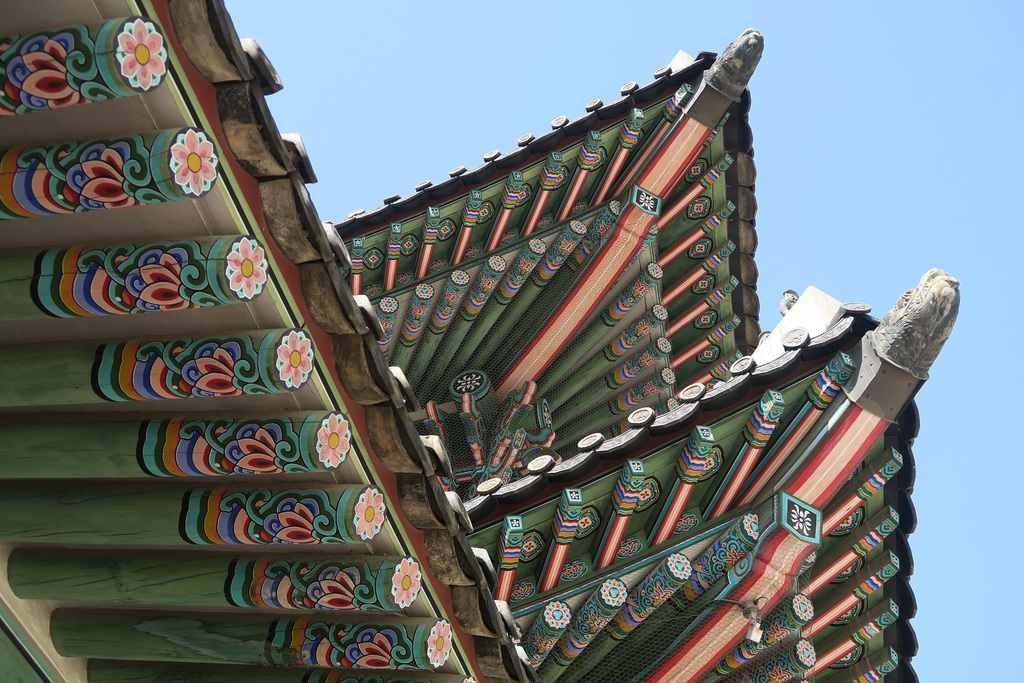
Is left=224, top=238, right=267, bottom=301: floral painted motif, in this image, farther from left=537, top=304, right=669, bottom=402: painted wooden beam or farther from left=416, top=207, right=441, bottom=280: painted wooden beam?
left=537, top=304, right=669, bottom=402: painted wooden beam

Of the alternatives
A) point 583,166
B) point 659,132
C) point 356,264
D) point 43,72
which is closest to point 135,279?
point 43,72

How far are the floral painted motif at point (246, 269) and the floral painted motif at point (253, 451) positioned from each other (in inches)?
21.3

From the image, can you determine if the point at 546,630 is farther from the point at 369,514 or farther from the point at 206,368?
the point at 206,368

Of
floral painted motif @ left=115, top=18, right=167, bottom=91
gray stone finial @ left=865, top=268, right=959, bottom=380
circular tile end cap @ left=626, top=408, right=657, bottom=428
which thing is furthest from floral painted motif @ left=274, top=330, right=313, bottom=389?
gray stone finial @ left=865, top=268, right=959, bottom=380

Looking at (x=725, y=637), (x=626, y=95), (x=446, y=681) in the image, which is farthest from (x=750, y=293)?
(x=446, y=681)

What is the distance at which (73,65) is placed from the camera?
2.79 meters

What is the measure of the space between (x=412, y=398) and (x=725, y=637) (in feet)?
11.7

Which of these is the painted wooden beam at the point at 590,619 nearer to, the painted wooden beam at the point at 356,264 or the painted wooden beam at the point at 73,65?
the painted wooden beam at the point at 356,264

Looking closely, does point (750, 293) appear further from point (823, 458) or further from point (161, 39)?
point (161, 39)

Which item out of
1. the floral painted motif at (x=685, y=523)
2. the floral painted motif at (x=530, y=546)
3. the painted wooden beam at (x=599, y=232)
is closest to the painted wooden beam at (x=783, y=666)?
the floral painted motif at (x=685, y=523)

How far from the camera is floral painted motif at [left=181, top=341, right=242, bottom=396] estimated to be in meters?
3.34

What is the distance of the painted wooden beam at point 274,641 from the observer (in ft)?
12.6

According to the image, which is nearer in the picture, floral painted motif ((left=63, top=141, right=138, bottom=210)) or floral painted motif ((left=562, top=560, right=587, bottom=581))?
floral painted motif ((left=63, top=141, right=138, bottom=210))

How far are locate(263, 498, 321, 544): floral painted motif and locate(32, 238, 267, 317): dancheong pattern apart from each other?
838mm
